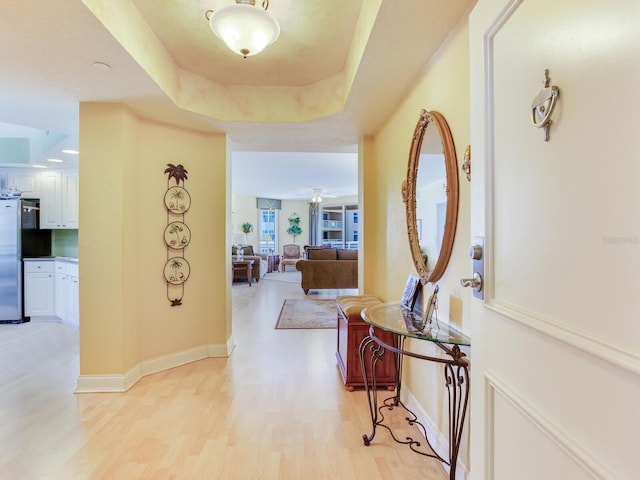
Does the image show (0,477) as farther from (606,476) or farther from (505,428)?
(606,476)

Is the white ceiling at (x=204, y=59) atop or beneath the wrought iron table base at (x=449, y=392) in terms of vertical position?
atop

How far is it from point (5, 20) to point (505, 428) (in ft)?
8.76

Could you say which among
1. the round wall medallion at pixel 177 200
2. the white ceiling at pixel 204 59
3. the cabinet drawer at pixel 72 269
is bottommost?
the cabinet drawer at pixel 72 269

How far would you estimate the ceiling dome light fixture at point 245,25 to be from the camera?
1.55 m

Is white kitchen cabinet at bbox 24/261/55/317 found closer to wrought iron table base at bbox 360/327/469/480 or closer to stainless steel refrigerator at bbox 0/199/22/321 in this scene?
stainless steel refrigerator at bbox 0/199/22/321

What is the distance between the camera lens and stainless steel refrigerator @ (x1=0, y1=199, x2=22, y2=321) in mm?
4164

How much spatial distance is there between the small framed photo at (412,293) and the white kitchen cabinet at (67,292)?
4016 millimetres

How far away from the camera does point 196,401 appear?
2.31 metres

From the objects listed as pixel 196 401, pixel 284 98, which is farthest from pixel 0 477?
pixel 284 98

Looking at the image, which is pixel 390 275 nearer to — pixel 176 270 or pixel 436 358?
pixel 436 358

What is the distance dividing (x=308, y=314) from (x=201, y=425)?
114 inches

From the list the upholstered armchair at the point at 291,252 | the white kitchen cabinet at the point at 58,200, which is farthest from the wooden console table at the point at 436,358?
the upholstered armchair at the point at 291,252

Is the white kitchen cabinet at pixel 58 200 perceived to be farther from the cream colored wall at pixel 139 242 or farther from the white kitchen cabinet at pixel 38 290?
the cream colored wall at pixel 139 242

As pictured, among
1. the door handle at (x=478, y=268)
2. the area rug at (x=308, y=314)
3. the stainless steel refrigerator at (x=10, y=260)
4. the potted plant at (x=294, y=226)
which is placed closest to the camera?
the door handle at (x=478, y=268)
